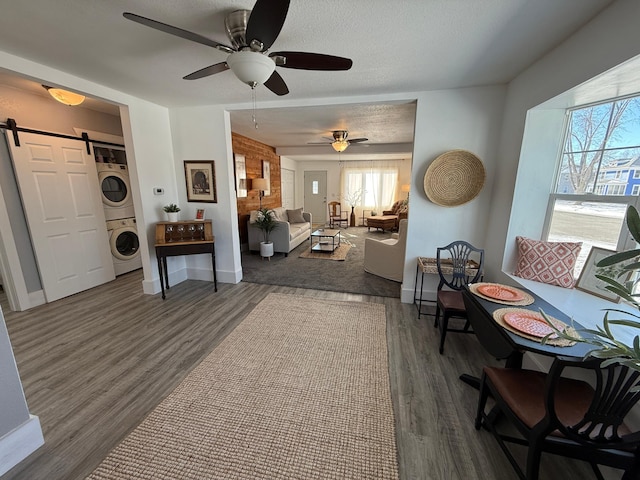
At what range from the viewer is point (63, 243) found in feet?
10.4

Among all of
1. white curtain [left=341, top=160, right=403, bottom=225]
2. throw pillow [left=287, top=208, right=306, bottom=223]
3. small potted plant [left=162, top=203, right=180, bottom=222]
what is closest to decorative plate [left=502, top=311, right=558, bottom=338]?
small potted plant [left=162, top=203, right=180, bottom=222]

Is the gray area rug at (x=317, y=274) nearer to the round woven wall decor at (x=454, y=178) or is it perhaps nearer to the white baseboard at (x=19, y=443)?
the round woven wall decor at (x=454, y=178)

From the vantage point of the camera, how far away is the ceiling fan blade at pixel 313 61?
1.54 m

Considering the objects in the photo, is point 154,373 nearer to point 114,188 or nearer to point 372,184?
point 114,188

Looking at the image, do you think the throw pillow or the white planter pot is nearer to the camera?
the white planter pot

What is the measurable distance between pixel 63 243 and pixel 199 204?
1652 millimetres

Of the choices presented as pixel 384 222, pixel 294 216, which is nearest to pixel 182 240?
pixel 294 216

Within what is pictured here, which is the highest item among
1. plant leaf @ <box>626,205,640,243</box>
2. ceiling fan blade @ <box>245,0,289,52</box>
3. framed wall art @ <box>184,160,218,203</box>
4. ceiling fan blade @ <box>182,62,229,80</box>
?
ceiling fan blade @ <box>245,0,289,52</box>

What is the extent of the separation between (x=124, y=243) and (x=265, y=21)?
4.06 meters

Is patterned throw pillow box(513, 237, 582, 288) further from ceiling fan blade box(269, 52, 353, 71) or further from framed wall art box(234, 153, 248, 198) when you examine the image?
framed wall art box(234, 153, 248, 198)

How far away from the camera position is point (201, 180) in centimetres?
349

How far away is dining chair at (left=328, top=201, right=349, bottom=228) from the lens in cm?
819

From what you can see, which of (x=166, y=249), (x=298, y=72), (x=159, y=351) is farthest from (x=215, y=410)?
(x=298, y=72)

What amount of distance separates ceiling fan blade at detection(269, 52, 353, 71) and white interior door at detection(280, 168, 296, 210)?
5.88 m
